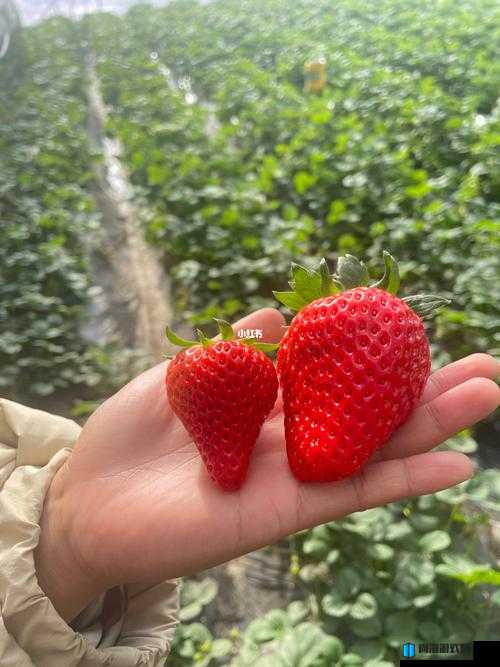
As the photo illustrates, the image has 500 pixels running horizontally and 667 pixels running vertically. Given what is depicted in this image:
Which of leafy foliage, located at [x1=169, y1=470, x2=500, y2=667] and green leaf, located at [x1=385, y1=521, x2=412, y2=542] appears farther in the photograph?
green leaf, located at [x1=385, y1=521, x2=412, y2=542]

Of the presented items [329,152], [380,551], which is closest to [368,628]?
[380,551]

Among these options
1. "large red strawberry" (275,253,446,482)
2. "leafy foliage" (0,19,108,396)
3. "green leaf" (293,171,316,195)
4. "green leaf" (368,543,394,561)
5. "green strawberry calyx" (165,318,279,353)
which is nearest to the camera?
"large red strawberry" (275,253,446,482)

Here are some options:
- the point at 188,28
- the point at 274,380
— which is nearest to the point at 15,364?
the point at 274,380

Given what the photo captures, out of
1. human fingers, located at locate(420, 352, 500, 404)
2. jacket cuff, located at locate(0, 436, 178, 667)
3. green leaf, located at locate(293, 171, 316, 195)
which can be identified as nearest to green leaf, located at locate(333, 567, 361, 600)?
jacket cuff, located at locate(0, 436, 178, 667)

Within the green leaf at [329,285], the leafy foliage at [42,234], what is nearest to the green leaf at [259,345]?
the green leaf at [329,285]

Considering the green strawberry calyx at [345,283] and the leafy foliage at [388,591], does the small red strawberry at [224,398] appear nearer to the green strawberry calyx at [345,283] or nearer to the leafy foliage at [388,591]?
the green strawberry calyx at [345,283]

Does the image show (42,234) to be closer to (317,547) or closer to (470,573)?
(317,547)

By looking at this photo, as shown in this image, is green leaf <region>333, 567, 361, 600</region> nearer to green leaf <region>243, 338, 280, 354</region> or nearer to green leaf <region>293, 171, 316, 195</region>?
green leaf <region>243, 338, 280, 354</region>
